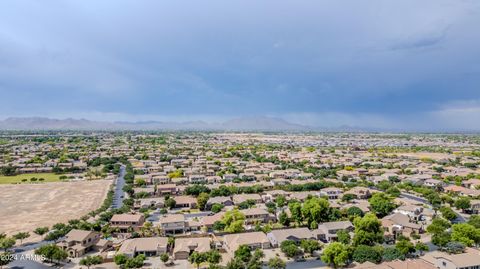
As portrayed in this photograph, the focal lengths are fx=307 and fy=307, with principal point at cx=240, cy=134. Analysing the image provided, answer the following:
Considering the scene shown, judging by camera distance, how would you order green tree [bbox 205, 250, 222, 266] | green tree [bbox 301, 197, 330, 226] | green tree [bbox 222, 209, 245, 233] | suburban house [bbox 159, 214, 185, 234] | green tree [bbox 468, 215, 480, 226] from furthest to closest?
green tree [bbox 301, 197, 330, 226]
suburban house [bbox 159, 214, 185, 234]
green tree [bbox 222, 209, 245, 233]
green tree [bbox 468, 215, 480, 226]
green tree [bbox 205, 250, 222, 266]

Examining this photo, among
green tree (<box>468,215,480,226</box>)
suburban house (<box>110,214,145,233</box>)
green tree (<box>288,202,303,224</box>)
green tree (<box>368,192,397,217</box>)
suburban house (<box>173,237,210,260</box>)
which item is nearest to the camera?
suburban house (<box>173,237,210,260</box>)

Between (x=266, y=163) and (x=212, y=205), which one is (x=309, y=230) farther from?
(x=266, y=163)

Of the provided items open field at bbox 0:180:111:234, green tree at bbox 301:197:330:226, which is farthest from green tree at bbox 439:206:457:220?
open field at bbox 0:180:111:234

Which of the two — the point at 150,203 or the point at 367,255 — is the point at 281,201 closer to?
the point at 367,255

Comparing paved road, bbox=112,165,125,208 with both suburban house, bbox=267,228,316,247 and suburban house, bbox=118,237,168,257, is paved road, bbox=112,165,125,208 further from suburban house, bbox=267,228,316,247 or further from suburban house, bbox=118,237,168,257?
suburban house, bbox=267,228,316,247

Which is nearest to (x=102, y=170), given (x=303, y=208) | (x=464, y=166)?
(x=303, y=208)

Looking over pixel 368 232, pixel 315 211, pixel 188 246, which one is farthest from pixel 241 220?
pixel 368 232

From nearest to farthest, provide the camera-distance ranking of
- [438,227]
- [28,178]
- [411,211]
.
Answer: [438,227], [411,211], [28,178]

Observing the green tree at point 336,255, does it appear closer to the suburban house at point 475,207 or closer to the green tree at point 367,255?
the green tree at point 367,255
